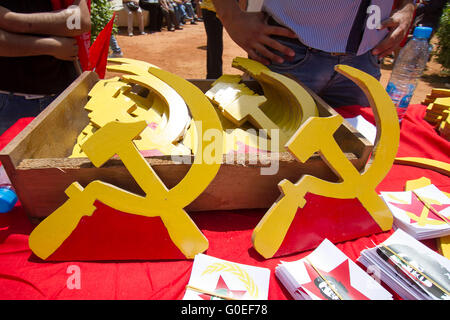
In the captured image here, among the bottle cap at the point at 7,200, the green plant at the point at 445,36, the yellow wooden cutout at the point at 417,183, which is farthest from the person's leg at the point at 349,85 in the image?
the green plant at the point at 445,36

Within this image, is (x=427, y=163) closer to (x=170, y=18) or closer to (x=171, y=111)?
(x=171, y=111)

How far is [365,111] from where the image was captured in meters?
1.36

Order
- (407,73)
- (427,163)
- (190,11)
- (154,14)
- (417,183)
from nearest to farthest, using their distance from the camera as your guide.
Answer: (417,183)
(427,163)
(407,73)
(154,14)
(190,11)

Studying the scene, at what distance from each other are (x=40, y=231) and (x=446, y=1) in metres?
5.26

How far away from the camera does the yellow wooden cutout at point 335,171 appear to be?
2.20ft

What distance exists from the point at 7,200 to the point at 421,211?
1144mm

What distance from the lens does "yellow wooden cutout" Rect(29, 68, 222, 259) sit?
0.64 meters

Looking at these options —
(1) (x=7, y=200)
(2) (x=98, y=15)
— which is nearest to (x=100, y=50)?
(1) (x=7, y=200)

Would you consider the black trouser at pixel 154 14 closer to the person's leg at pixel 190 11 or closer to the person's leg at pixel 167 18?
the person's leg at pixel 167 18

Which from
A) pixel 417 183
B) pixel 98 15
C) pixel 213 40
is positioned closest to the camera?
pixel 417 183

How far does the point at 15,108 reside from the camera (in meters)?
1.27

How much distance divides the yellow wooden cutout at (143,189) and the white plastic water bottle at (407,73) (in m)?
1.06
